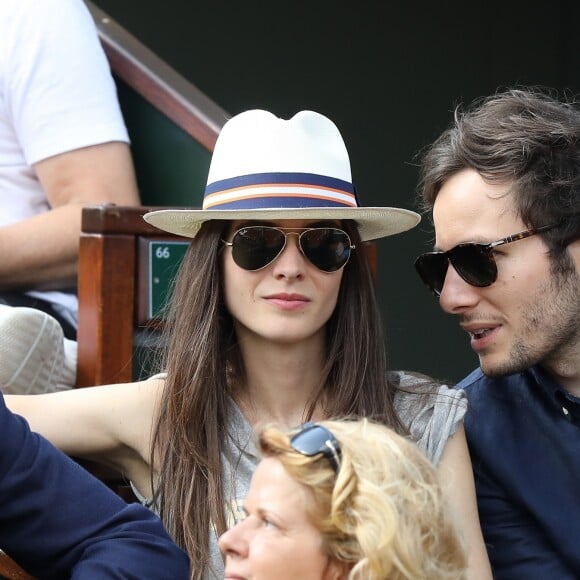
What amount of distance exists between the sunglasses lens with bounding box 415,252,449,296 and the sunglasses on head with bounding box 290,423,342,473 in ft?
3.36

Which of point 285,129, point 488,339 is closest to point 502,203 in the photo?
point 488,339

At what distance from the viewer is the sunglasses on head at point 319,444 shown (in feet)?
5.61

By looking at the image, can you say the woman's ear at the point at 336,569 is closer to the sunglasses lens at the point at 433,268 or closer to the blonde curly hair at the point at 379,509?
the blonde curly hair at the point at 379,509

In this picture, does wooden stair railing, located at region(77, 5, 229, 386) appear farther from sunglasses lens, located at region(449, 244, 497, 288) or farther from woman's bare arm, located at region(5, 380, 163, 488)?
sunglasses lens, located at region(449, 244, 497, 288)

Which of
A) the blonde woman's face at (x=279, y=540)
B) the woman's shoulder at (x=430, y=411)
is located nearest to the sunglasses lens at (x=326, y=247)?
the woman's shoulder at (x=430, y=411)

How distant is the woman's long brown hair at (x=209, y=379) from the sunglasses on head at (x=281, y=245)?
0.09 m

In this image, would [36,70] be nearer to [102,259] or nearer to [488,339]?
[102,259]

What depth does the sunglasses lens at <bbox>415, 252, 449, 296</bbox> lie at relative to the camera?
107 inches

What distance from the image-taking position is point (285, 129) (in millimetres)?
2600

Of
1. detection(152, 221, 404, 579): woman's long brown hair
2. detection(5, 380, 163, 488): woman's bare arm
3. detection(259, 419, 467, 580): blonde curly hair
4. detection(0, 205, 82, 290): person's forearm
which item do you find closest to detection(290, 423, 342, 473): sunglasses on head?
detection(259, 419, 467, 580): blonde curly hair

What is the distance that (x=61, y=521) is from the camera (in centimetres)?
191

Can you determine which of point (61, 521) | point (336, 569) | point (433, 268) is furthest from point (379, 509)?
point (433, 268)

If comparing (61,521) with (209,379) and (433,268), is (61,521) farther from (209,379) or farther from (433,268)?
(433,268)

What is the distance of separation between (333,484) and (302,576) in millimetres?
126
